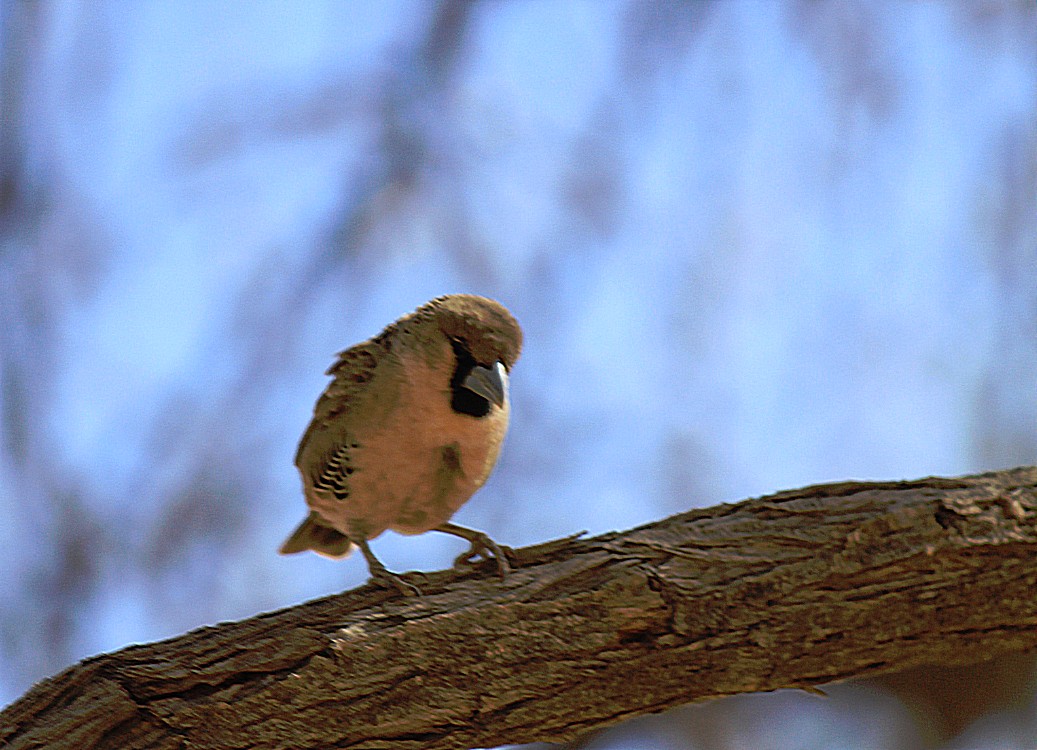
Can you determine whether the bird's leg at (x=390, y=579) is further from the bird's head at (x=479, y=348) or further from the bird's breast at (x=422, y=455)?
the bird's head at (x=479, y=348)

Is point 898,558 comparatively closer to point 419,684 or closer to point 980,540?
point 980,540

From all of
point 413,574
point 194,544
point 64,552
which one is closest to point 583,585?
point 413,574

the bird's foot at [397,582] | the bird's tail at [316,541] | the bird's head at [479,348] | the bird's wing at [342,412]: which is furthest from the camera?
the bird's tail at [316,541]

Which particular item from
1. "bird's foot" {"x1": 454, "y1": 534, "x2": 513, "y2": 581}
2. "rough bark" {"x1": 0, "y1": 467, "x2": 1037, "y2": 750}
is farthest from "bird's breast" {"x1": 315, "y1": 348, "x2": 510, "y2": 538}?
"rough bark" {"x1": 0, "y1": 467, "x2": 1037, "y2": 750}

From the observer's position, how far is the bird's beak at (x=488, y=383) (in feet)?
8.91

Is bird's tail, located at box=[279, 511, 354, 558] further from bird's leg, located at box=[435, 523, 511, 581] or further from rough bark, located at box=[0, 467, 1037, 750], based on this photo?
rough bark, located at box=[0, 467, 1037, 750]

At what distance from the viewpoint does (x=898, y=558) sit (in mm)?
2715

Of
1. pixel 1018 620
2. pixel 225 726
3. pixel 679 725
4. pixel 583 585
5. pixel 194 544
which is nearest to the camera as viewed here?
pixel 225 726

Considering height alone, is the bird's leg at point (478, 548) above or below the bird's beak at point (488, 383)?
below

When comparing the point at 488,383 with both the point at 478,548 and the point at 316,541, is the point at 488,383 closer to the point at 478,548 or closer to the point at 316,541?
the point at 478,548

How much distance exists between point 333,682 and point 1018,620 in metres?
1.83

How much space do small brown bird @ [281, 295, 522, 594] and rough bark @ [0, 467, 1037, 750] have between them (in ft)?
0.68

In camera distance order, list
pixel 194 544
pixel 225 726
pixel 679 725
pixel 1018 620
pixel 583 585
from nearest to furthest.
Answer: pixel 225 726
pixel 583 585
pixel 1018 620
pixel 679 725
pixel 194 544

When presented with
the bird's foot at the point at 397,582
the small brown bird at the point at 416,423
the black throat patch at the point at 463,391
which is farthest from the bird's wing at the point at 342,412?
the bird's foot at the point at 397,582
